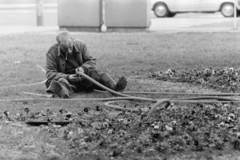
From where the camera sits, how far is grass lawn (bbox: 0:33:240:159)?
5.81m

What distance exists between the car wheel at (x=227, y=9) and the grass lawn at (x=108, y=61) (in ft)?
26.2

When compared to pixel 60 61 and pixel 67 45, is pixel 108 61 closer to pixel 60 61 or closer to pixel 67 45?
pixel 60 61

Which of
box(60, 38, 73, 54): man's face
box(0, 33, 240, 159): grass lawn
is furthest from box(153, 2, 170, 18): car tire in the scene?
box(60, 38, 73, 54): man's face

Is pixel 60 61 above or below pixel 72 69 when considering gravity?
above

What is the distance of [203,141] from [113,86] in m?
3.05

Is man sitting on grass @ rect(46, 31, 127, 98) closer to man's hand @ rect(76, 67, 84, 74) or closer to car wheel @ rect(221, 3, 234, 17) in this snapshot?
man's hand @ rect(76, 67, 84, 74)

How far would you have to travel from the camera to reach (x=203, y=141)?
5496mm

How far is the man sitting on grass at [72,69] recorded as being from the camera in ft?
27.1

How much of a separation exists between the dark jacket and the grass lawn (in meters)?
0.41

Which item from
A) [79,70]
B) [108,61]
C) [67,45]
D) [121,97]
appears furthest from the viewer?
[108,61]

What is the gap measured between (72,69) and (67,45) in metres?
0.59

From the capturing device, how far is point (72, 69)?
8.63m

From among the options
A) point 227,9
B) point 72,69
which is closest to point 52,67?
point 72,69

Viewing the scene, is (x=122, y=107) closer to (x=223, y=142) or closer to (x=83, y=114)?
(x=83, y=114)
